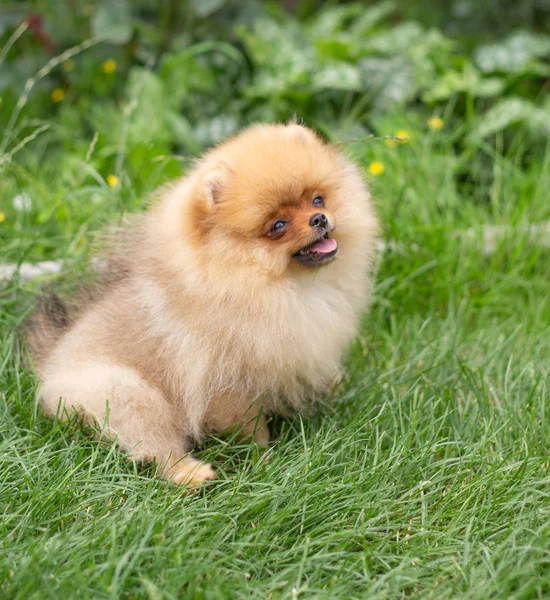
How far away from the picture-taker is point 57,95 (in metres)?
5.33

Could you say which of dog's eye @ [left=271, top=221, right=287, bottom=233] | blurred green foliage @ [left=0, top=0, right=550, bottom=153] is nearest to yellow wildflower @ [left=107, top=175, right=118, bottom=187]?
blurred green foliage @ [left=0, top=0, right=550, bottom=153]

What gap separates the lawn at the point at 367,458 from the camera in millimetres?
2059

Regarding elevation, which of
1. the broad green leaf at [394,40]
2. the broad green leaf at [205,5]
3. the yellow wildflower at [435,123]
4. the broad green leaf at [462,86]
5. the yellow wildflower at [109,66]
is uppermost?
the broad green leaf at [205,5]

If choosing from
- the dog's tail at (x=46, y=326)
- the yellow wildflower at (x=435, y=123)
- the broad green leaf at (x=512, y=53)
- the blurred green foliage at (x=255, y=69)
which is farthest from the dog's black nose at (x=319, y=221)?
the broad green leaf at (x=512, y=53)

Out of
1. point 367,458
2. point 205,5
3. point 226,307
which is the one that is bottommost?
point 367,458

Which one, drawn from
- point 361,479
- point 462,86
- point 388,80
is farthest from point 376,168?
point 361,479

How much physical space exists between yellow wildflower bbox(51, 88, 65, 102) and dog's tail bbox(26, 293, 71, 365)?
2774 millimetres

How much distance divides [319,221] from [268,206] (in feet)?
0.60

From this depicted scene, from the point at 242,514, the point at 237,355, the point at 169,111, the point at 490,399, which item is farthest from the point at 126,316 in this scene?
the point at 169,111

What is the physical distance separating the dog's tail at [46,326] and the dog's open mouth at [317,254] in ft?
3.49

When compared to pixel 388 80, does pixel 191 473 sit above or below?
below

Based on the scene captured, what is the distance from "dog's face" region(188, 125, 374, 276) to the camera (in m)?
2.39

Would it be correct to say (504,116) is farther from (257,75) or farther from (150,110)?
(150,110)

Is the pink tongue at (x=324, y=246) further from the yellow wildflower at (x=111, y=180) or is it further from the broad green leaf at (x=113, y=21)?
the broad green leaf at (x=113, y=21)
